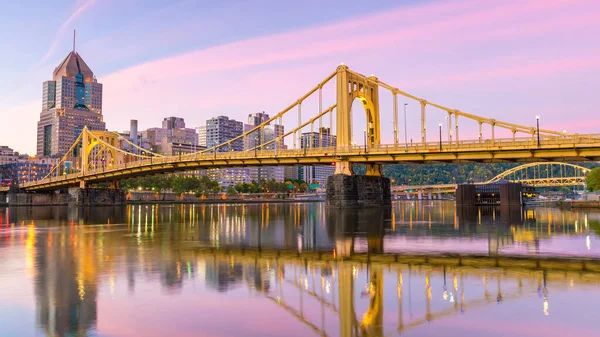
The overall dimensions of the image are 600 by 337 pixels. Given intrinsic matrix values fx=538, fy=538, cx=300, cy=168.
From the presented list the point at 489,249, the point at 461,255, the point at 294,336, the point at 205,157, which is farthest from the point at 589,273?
the point at 205,157

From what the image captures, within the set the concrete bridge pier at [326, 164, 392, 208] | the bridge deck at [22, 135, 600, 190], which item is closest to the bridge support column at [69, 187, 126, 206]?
the bridge deck at [22, 135, 600, 190]

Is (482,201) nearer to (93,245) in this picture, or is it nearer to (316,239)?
(316,239)

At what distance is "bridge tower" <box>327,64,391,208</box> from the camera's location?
80.5m

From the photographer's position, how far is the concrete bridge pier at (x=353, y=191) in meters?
80.0

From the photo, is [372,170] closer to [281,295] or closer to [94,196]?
[94,196]

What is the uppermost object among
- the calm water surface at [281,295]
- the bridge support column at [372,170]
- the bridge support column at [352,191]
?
the bridge support column at [372,170]

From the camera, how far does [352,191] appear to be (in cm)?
8119

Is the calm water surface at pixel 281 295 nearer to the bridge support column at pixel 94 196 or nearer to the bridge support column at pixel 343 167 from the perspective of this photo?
the bridge support column at pixel 343 167

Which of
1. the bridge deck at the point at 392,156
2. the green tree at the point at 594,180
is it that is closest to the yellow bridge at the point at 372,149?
the bridge deck at the point at 392,156

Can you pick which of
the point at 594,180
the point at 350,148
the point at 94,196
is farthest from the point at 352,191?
the point at 94,196

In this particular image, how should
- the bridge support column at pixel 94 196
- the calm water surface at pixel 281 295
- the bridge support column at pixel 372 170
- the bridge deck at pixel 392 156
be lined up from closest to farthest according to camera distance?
1. the calm water surface at pixel 281 295
2. the bridge deck at pixel 392 156
3. the bridge support column at pixel 372 170
4. the bridge support column at pixel 94 196

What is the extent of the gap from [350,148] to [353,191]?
6.52 metres

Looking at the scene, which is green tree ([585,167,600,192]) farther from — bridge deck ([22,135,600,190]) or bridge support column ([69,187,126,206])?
bridge support column ([69,187,126,206])

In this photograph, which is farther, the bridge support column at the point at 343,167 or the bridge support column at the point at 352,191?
the bridge support column at the point at 343,167
